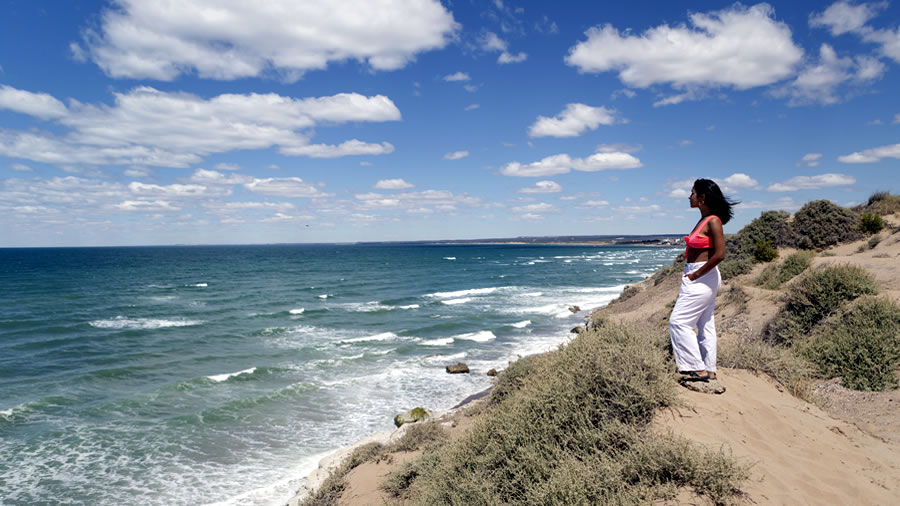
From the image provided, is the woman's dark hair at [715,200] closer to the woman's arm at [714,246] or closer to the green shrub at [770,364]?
the woman's arm at [714,246]

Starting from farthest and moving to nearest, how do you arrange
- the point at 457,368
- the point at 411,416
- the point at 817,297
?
the point at 457,368 → the point at 411,416 → the point at 817,297

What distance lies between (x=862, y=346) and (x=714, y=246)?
14.8 ft

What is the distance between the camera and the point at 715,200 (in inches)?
209

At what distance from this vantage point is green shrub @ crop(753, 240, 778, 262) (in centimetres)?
2067

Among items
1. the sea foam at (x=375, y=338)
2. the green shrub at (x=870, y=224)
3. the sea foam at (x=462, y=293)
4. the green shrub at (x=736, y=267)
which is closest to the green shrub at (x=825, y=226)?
the green shrub at (x=870, y=224)

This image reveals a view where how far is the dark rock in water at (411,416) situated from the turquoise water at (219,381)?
2.28 feet

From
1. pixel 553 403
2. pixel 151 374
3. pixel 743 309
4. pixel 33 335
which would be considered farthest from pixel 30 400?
pixel 743 309

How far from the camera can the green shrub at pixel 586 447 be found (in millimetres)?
3955

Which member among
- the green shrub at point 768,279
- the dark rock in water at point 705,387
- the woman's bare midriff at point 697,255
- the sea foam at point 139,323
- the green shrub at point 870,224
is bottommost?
the sea foam at point 139,323

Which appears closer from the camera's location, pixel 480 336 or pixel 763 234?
pixel 763 234

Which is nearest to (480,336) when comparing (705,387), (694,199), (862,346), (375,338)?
(375,338)

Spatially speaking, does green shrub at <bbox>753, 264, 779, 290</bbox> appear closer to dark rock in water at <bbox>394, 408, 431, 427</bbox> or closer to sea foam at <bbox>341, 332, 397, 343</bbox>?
dark rock in water at <bbox>394, 408, 431, 427</bbox>

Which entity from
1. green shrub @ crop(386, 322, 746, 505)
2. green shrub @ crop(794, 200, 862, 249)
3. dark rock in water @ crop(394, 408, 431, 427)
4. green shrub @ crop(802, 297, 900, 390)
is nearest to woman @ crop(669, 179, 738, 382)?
green shrub @ crop(386, 322, 746, 505)

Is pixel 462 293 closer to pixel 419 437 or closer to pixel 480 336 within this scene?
pixel 480 336
